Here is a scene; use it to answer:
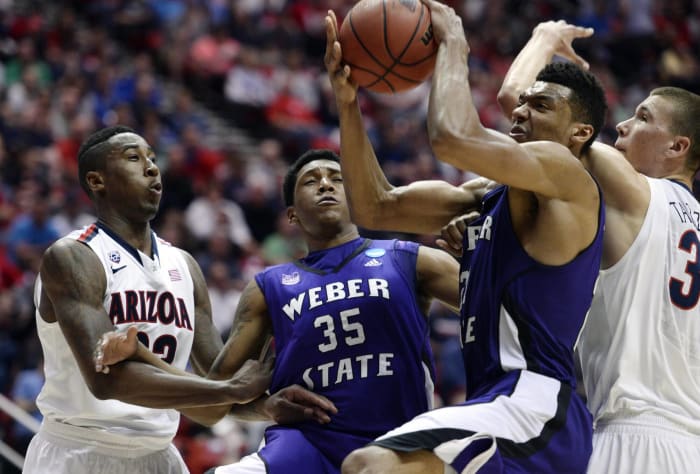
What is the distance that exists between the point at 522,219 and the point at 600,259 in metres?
0.38

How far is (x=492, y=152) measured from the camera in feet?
12.8

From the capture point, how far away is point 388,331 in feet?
15.8

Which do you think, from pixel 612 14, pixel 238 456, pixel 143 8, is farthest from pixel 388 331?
pixel 612 14

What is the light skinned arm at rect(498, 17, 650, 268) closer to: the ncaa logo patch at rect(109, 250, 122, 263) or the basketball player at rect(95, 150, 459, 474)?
the basketball player at rect(95, 150, 459, 474)

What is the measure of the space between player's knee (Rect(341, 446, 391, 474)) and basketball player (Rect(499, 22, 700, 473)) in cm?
103

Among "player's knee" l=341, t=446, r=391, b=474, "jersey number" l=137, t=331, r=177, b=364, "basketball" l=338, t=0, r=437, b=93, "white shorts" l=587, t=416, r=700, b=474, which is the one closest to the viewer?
"player's knee" l=341, t=446, r=391, b=474

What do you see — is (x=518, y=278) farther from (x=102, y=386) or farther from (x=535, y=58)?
(x=102, y=386)

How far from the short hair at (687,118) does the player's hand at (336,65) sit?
1.53 meters

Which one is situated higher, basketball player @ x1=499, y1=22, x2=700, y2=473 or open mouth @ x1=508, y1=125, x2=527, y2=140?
open mouth @ x1=508, y1=125, x2=527, y2=140

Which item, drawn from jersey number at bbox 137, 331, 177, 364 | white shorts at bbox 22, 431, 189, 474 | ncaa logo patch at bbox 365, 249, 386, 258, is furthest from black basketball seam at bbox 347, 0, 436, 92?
white shorts at bbox 22, 431, 189, 474

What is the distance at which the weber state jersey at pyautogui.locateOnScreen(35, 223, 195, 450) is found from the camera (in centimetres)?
479

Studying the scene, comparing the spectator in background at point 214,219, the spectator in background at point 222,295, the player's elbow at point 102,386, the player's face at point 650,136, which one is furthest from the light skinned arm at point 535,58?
the spectator in background at point 214,219

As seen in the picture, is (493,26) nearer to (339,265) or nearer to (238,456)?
(238,456)

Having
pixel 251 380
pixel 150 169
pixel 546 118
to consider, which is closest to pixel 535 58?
pixel 546 118
